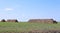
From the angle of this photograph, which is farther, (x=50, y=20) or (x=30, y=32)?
(x=50, y=20)

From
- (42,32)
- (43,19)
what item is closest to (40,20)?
(43,19)

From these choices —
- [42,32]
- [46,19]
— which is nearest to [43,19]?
[46,19]

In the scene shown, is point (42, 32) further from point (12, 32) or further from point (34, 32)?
point (12, 32)

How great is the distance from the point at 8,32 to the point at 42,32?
19.3ft

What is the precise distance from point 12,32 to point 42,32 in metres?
5.25

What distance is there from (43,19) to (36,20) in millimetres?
3479

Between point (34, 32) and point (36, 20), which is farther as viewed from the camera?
point (36, 20)

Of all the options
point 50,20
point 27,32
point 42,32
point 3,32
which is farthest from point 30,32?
point 50,20

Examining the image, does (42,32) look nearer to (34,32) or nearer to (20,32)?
(34,32)

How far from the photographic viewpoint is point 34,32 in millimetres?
26109

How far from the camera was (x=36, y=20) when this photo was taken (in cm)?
6638

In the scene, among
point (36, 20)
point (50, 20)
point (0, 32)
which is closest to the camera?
point (0, 32)

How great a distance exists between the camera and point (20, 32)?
25797 mm

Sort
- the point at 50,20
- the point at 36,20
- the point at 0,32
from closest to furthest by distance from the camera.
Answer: the point at 0,32, the point at 50,20, the point at 36,20
